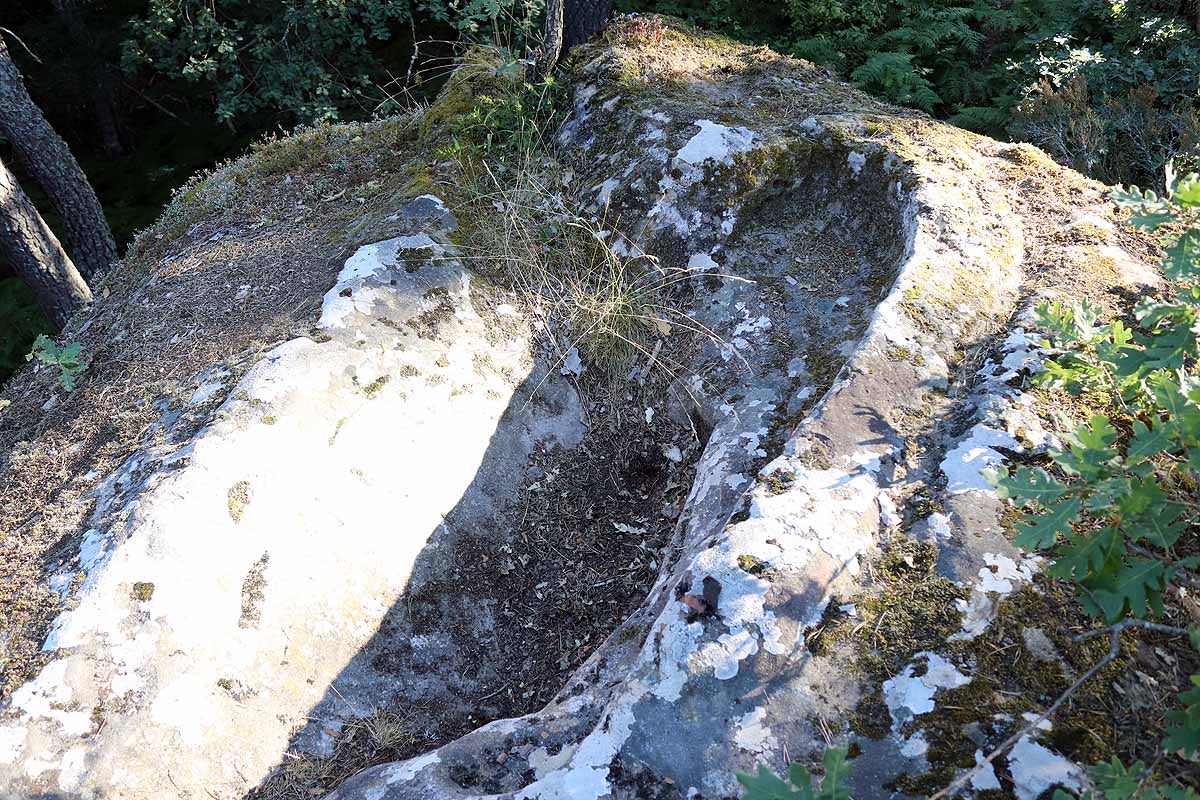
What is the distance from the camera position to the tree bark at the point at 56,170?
274 inches

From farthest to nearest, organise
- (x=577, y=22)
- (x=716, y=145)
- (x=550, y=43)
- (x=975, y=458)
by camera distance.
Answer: (x=577, y=22) < (x=550, y=43) < (x=716, y=145) < (x=975, y=458)

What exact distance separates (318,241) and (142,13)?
7.66 meters

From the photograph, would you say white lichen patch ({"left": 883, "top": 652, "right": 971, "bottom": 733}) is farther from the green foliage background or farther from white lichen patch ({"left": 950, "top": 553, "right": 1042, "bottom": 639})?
the green foliage background

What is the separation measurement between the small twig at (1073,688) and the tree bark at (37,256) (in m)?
7.26

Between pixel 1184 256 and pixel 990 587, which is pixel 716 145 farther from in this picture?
pixel 990 587

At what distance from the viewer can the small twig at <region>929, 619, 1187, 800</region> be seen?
6.87 feet

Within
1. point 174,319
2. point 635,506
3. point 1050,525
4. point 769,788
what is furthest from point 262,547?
point 1050,525

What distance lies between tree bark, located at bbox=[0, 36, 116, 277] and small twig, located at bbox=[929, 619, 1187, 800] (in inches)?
307

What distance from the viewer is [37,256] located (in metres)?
7.01

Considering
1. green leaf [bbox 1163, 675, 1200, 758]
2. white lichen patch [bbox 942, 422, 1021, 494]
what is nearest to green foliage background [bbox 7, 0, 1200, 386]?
white lichen patch [bbox 942, 422, 1021, 494]

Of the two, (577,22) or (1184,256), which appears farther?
(577,22)

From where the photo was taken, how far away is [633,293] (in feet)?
14.8

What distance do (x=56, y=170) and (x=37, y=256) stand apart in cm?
90

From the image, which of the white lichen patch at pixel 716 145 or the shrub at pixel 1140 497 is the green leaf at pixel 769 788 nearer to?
the shrub at pixel 1140 497
